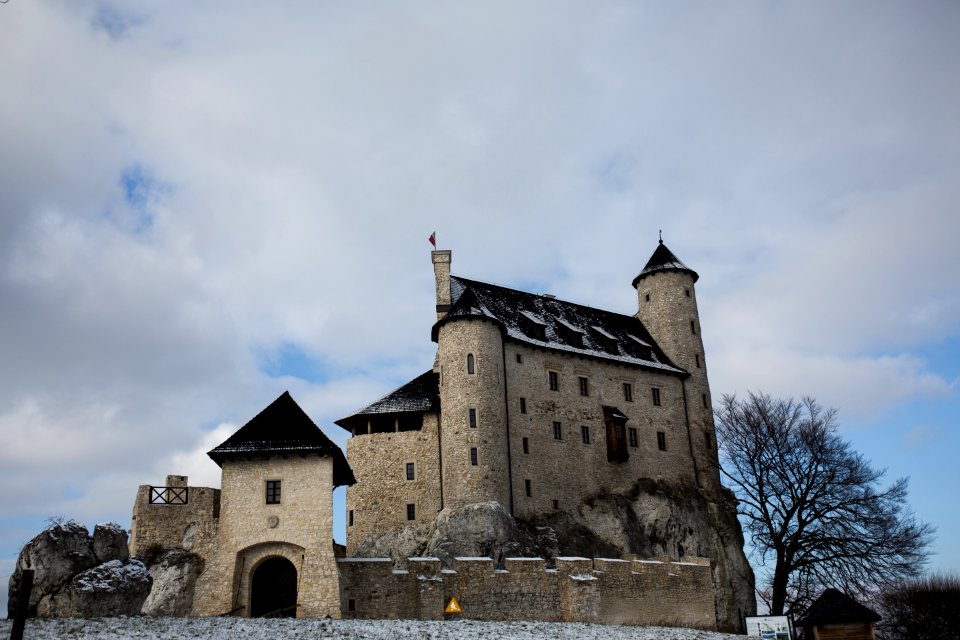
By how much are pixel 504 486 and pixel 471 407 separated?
4.43m

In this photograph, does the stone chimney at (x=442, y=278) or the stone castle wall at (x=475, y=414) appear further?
the stone chimney at (x=442, y=278)

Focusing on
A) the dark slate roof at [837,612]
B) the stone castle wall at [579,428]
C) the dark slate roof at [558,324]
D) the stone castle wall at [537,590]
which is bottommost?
the dark slate roof at [837,612]

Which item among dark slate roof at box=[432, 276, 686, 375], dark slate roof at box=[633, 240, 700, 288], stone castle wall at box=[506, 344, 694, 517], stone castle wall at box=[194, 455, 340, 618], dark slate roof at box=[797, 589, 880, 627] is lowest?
dark slate roof at box=[797, 589, 880, 627]

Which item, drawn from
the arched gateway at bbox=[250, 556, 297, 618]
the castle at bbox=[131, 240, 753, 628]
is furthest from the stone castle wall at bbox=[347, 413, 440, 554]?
the arched gateway at bbox=[250, 556, 297, 618]

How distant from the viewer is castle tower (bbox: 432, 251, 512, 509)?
43781 mm

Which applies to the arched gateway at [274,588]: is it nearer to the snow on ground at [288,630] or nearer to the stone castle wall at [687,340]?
the snow on ground at [288,630]

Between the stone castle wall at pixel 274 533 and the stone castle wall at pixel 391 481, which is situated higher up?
the stone castle wall at pixel 391 481

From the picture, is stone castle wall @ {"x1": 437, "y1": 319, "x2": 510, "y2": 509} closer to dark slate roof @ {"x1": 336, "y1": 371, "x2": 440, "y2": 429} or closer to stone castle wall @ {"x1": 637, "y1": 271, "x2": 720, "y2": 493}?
dark slate roof @ {"x1": 336, "y1": 371, "x2": 440, "y2": 429}

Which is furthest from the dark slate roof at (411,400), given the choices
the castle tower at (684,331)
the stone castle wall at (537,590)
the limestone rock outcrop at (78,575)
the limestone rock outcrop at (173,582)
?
the limestone rock outcrop at (78,575)

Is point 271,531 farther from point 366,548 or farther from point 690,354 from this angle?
point 690,354

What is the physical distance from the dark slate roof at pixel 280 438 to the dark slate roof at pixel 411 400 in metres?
16.5

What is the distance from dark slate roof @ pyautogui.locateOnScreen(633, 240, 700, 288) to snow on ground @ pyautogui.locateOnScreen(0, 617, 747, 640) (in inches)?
1383

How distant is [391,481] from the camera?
4594 centimetres

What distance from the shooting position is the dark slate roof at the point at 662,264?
60.7m
